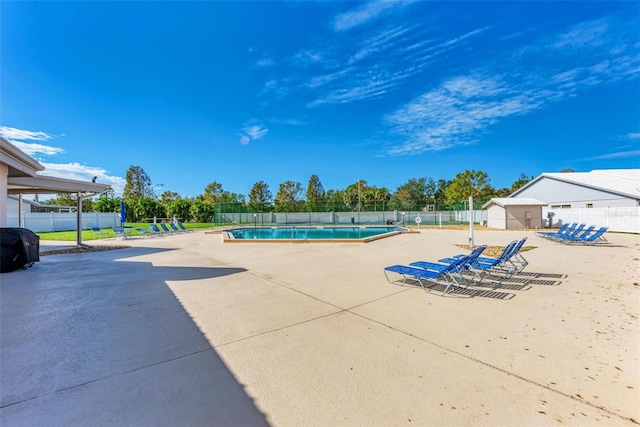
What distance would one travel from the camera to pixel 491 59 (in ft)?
51.6

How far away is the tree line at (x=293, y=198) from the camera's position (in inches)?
1203

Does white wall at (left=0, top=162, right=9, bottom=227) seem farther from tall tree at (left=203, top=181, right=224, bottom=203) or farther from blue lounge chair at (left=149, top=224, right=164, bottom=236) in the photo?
tall tree at (left=203, top=181, right=224, bottom=203)

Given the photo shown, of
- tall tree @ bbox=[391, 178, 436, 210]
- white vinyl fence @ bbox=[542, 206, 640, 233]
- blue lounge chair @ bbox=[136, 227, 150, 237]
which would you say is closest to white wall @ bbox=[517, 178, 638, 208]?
white vinyl fence @ bbox=[542, 206, 640, 233]

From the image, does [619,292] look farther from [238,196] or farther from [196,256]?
[238,196]

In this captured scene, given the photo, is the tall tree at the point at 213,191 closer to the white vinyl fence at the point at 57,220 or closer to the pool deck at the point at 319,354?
the white vinyl fence at the point at 57,220

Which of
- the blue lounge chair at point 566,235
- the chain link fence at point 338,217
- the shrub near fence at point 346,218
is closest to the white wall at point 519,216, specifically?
the chain link fence at point 338,217

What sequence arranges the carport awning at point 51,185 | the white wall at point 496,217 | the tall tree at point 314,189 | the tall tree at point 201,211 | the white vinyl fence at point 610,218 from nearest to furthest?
the carport awning at point 51,185 → the white vinyl fence at point 610,218 → the white wall at point 496,217 → the tall tree at point 201,211 → the tall tree at point 314,189

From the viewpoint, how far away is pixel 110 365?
101 inches

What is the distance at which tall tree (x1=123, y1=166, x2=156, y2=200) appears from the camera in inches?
2005

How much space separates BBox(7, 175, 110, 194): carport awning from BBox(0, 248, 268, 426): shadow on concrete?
8.01 m

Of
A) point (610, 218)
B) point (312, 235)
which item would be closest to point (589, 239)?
point (610, 218)

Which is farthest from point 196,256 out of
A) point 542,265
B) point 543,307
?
point 542,265

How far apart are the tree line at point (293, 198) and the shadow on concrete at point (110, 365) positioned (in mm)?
23339

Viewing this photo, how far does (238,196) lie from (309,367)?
53.0m
